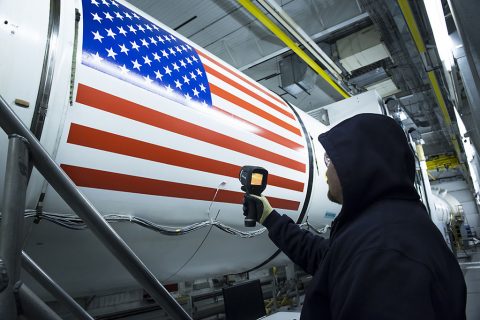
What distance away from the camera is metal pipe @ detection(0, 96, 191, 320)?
0.86 m

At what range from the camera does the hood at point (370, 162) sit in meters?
1.09

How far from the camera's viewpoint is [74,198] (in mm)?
968

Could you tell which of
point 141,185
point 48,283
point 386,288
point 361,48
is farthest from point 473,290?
point 48,283

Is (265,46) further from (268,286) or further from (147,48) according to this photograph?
(268,286)

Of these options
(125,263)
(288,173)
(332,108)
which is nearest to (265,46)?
(332,108)

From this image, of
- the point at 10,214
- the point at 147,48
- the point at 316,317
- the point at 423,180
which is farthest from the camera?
the point at 423,180

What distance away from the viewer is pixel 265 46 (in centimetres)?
570

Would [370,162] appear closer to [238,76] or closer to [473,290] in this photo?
[238,76]

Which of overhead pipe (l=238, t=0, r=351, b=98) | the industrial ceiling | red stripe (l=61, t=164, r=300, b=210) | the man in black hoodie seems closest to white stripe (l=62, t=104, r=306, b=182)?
red stripe (l=61, t=164, r=300, b=210)

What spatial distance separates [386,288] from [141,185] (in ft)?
3.79

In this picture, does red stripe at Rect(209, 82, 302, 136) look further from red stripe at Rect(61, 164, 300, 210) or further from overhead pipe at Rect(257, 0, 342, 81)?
overhead pipe at Rect(257, 0, 342, 81)

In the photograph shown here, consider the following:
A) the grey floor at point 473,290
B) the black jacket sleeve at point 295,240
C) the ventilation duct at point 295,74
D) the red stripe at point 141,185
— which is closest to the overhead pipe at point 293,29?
the ventilation duct at point 295,74

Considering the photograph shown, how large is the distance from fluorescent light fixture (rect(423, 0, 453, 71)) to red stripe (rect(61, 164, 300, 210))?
7.72 ft

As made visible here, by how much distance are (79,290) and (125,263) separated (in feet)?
2.71
